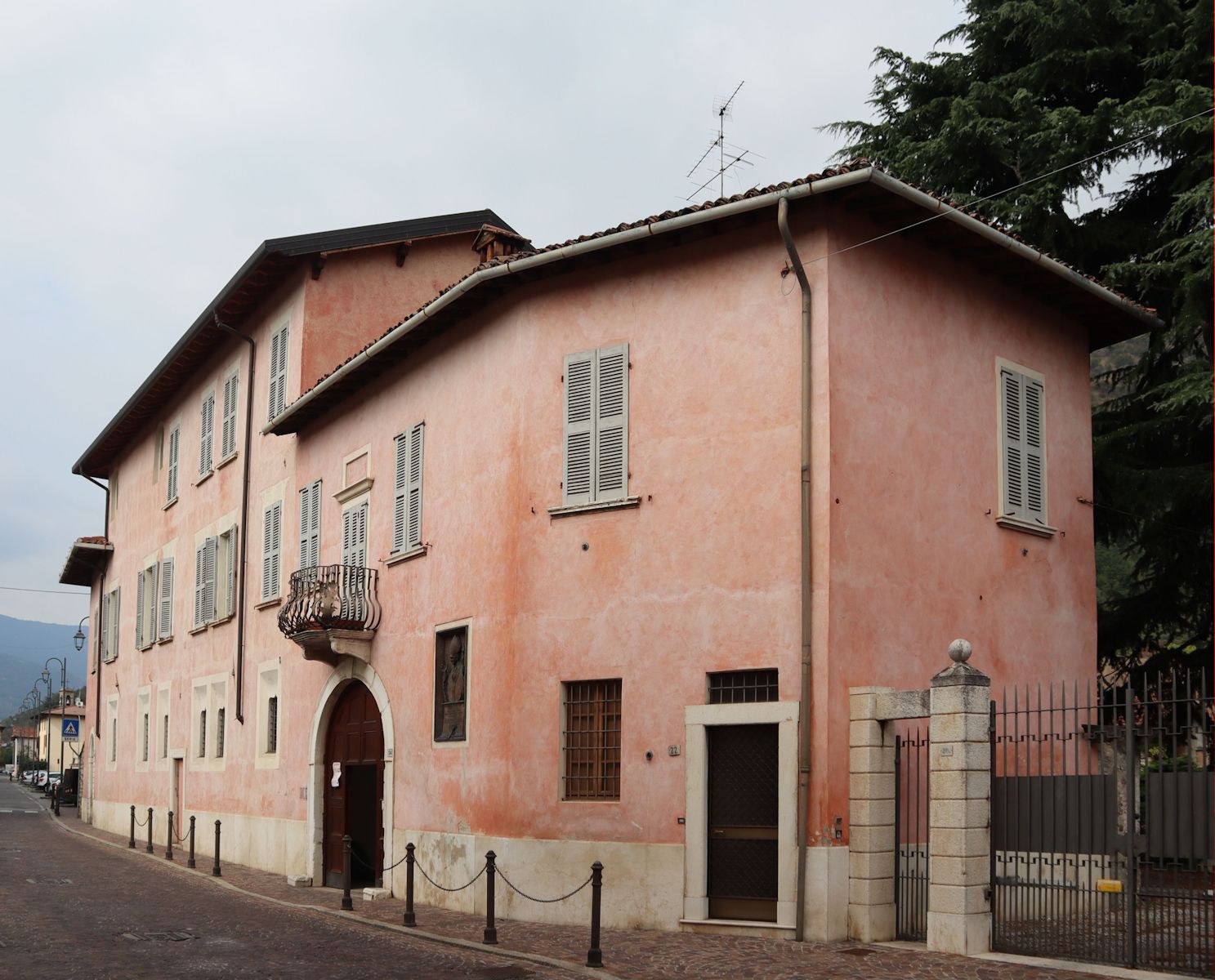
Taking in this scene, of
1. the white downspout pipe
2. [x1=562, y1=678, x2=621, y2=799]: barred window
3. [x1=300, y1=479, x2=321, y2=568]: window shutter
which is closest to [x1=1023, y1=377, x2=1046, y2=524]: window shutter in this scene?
the white downspout pipe

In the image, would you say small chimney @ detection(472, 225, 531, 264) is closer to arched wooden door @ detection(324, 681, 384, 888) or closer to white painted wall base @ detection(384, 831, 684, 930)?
arched wooden door @ detection(324, 681, 384, 888)

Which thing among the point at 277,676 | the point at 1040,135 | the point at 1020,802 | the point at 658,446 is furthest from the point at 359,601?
the point at 1040,135

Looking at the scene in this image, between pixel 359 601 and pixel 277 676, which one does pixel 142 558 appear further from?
pixel 359 601

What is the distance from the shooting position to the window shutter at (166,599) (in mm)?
30578

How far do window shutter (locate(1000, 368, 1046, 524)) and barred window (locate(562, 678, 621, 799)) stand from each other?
493cm

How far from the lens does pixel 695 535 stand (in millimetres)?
14641

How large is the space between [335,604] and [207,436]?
10.3 meters

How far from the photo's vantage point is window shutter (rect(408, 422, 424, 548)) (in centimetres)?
1852

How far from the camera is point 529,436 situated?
1606 cm

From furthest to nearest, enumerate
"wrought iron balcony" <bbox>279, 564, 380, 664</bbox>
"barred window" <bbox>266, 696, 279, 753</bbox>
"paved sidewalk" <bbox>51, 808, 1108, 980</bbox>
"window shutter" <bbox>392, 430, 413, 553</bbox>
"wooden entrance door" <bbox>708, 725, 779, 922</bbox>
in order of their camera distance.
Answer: "barred window" <bbox>266, 696, 279, 753</bbox> → "wrought iron balcony" <bbox>279, 564, 380, 664</bbox> → "window shutter" <bbox>392, 430, 413, 553</bbox> → "wooden entrance door" <bbox>708, 725, 779, 922</bbox> → "paved sidewalk" <bbox>51, 808, 1108, 980</bbox>

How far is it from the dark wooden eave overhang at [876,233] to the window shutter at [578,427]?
111cm

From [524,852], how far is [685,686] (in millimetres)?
2672

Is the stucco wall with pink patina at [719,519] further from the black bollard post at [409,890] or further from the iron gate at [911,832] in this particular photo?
the black bollard post at [409,890]

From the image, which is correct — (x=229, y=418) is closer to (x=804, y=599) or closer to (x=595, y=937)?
(x=804, y=599)
